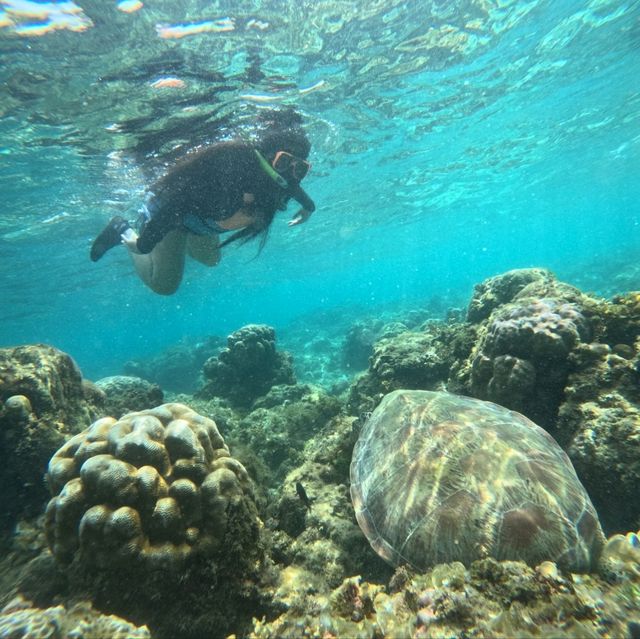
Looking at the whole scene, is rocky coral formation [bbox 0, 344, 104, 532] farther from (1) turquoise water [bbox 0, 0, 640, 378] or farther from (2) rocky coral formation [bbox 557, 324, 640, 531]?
Answer: (1) turquoise water [bbox 0, 0, 640, 378]

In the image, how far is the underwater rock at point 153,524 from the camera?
277 centimetres

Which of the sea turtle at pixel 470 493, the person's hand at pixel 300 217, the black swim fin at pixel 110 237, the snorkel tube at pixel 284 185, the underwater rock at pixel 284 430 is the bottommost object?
the underwater rock at pixel 284 430

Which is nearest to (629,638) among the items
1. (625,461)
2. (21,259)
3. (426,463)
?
(426,463)

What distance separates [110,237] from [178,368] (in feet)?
52.4

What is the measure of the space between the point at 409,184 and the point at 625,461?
2855 cm

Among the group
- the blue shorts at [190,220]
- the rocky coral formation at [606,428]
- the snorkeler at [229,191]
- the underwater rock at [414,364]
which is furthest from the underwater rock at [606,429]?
the blue shorts at [190,220]

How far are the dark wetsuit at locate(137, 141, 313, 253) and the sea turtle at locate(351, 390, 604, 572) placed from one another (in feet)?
14.3

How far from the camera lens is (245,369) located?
473 inches

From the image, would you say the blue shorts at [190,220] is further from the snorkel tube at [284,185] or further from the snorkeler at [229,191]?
the snorkel tube at [284,185]

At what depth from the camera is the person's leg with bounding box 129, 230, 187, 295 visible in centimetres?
820

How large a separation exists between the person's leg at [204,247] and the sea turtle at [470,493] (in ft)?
22.2

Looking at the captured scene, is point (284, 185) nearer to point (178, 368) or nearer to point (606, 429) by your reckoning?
point (606, 429)

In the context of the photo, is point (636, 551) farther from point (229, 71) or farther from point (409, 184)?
point (409, 184)

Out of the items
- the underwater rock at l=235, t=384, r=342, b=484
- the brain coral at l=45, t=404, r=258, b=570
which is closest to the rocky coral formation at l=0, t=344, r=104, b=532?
the brain coral at l=45, t=404, r=258, b=570
